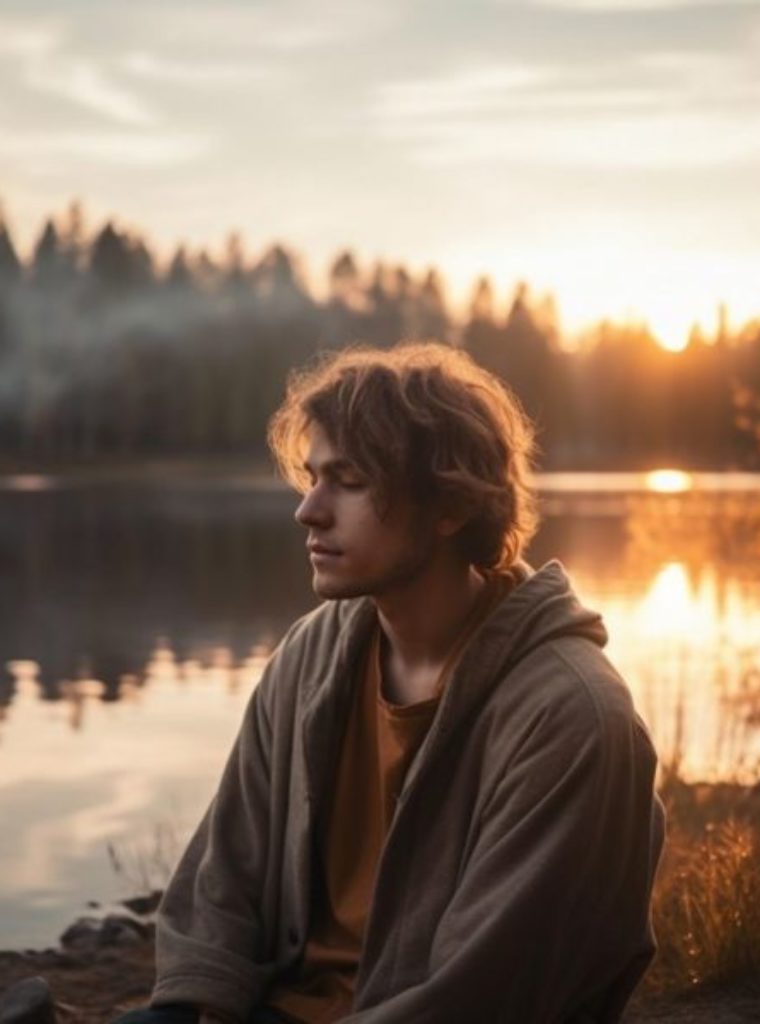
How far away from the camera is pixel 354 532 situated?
3.12 metres

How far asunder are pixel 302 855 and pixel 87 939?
4.29 metres

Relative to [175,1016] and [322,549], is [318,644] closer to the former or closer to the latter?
[322,549]

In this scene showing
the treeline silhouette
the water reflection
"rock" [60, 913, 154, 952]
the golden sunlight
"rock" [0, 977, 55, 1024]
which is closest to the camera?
"rock" [0, 977, 55, 1024]

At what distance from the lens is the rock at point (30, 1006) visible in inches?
217

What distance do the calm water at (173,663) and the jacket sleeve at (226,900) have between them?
4195 mm

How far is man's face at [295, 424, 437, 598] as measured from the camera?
3117 millimetres

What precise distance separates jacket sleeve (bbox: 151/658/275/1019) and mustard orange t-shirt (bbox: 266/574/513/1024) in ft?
0.28

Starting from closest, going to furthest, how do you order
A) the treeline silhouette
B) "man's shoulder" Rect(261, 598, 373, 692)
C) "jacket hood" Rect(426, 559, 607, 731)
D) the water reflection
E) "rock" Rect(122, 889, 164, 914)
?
"jacket hood" Rect(426, 559, 607, 731)
"man's shoulder" Rect(261, 598, 373, 692)
"rock" Rect(122, 889, 164, 914)
the water reflection
the treeline silhouette

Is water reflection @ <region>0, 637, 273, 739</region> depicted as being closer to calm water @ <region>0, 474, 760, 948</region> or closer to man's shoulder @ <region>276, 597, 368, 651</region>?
calm water @ <region>0, 474, 760, 948</region>

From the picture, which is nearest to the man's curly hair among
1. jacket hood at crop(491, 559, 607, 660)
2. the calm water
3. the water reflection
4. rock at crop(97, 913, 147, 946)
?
jacket hood at crop(491, 559, 607, 660)

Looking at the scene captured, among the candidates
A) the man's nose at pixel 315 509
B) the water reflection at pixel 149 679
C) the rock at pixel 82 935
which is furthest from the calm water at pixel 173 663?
the man's nose at pixel 315 509

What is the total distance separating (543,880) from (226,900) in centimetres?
68

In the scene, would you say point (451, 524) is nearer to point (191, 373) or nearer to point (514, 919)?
point (514, 919)

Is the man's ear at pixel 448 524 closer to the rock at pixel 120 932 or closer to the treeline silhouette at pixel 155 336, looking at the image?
the rock at pixel 120 932
